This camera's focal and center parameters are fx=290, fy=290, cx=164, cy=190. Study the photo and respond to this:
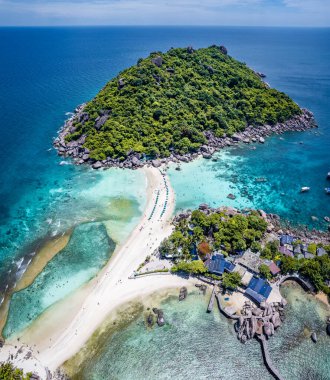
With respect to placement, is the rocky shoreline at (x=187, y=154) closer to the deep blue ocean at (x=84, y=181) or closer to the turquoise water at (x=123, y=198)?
the deep blue ocean at (x=84, y=181)

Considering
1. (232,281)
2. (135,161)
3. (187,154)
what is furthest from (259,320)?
(187,154)

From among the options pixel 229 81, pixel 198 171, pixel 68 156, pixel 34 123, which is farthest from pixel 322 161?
pixel 34 123

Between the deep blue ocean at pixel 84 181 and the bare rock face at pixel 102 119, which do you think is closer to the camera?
the deep blue ocean at pixel 84 181

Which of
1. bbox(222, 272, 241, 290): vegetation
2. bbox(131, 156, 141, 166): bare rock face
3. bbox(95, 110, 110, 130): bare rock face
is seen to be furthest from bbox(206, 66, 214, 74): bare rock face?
bbox(222, 272, 241, 290): vegetation

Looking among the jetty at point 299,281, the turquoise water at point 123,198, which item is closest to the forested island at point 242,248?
the jetty at point 299,281

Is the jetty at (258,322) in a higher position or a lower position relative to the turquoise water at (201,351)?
higher

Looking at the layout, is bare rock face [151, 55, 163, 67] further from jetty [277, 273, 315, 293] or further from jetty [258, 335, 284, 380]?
jetty [258, 335, 284, 380]
